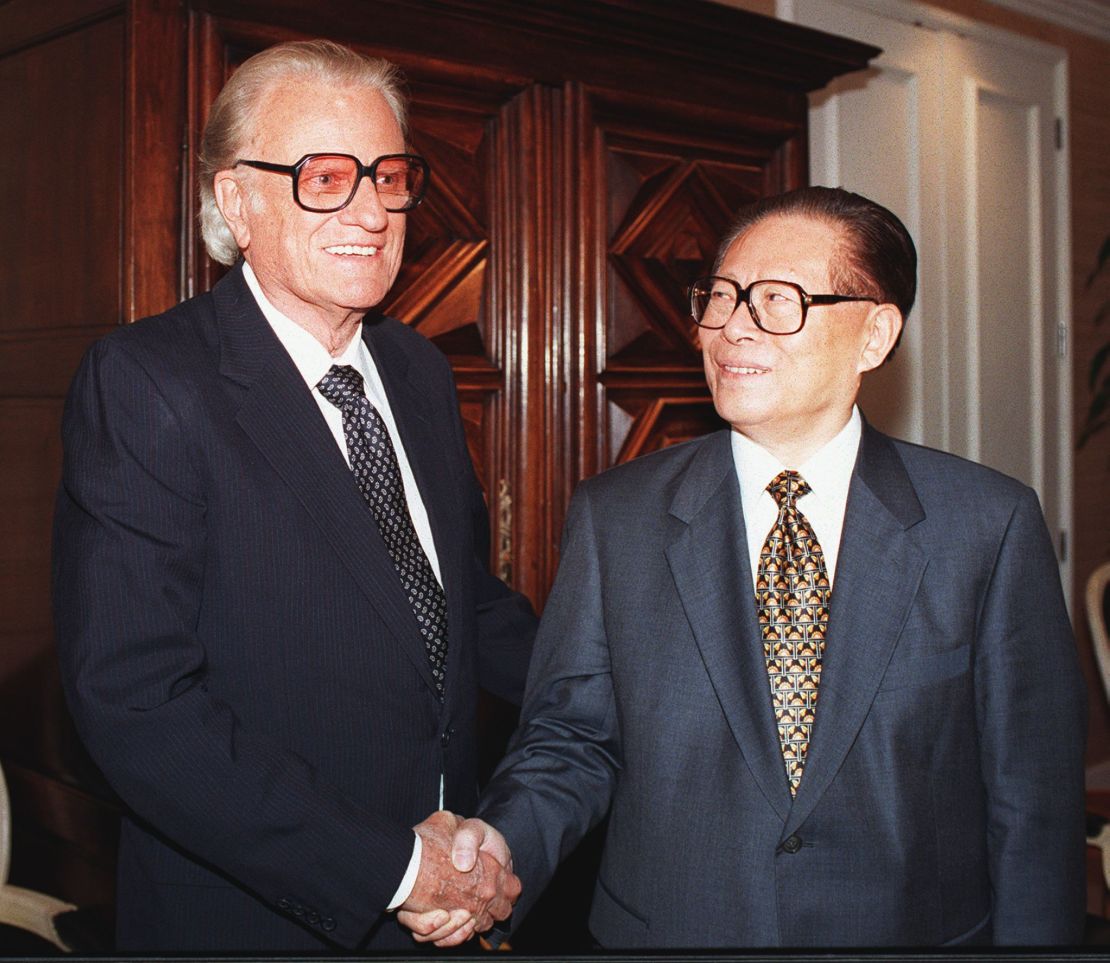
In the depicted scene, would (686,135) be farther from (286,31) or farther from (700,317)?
(700,317)

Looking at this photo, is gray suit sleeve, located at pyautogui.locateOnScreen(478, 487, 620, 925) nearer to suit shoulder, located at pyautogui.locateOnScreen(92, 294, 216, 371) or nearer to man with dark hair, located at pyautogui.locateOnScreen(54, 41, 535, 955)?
man with dark hair, located at pyautogui.locateOnScreen(54, 41, 535, 955)

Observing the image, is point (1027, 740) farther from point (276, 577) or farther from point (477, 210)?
point (477, 210)

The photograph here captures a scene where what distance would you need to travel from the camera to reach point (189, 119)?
6.98 ft

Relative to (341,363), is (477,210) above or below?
above

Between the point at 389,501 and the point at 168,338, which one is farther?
the point at 389,501

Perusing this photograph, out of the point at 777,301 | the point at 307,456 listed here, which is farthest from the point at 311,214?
the point at 777,301

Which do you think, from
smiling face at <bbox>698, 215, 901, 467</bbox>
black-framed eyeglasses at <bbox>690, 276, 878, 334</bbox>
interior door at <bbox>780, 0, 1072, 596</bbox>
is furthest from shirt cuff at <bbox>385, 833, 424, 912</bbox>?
interior door at <bbox>780, 0, 1072, 596</bbox>

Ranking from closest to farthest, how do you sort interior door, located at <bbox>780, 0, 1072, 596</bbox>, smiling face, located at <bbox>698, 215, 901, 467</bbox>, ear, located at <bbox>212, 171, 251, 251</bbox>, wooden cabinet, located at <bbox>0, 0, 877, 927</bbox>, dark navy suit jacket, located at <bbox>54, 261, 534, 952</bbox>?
dark navy suit jacket, located at <bbox>54, 261, 534, 952</bbox> → smiling face, located at <bbox>698, 215, 901, 467</bbox> → ear, located at <bbox>212, 171, 251, 251</bbox> → wooden cabinet, located at <bbox>0, 0, 877, 927</bbox> → interior door, located at <bbox>780, 0, 1072, 596</bbox>

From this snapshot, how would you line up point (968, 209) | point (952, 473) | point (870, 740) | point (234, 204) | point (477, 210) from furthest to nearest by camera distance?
point (968, 209), point (477, 210), point (234, 204), point (952, 473), point (870, 740)

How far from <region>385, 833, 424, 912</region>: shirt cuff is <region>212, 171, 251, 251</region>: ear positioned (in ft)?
2.82

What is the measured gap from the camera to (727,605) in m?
1.59

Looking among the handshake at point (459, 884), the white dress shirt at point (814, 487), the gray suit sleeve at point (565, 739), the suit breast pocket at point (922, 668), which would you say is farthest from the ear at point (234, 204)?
the suit breast pocket at point (922, 668)

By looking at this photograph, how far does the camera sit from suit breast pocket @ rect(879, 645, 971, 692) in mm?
1531

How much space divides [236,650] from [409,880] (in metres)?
0.37
